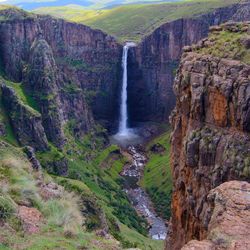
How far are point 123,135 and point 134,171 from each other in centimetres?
2868

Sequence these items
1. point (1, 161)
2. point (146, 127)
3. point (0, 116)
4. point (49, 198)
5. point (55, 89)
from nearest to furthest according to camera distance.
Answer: point (49, 198), point (1, 161), point (0, 116), point (55, 89), point (146, 127)

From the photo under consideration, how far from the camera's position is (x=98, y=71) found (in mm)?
161500

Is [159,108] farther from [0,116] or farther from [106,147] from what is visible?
[0,116]

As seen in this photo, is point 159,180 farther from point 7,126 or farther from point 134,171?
point 7,126

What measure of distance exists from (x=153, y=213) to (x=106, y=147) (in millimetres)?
40688

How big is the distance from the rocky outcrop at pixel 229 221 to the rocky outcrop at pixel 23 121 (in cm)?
7702

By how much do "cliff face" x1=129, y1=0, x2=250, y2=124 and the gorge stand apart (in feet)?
1.12

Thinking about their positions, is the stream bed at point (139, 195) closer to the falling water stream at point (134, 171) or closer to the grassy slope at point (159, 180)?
the falling water stream at point (134, 171)

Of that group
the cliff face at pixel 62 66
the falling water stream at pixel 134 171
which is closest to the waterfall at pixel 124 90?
the falling water stream at pixel 134 171

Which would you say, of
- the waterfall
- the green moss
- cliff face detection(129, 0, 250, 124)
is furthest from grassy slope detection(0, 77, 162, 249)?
cliff face detection(129, 0, 250, 124)

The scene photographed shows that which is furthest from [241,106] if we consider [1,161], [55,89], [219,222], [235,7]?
[235,7]

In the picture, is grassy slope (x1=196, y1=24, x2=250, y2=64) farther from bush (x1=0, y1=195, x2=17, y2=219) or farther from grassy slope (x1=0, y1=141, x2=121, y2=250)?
bush (x1=0, y1=195, x2=17, y2=219)

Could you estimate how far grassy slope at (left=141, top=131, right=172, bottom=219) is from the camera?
351ft

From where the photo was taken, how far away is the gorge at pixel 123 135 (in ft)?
103
